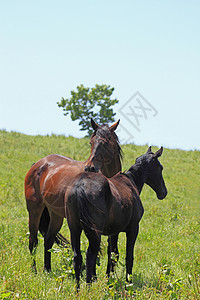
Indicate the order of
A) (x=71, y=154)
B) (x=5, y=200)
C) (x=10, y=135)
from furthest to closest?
(x=10, y=135) → (x=71, y=154) → (x=5, y=200)

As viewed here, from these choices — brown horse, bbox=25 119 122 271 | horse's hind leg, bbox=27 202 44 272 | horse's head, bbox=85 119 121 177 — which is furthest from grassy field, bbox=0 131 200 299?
horse's head, bbox=85 119 121 177

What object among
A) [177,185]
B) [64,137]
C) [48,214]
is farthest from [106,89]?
[48,214]

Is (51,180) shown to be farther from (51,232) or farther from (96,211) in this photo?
(96,211)

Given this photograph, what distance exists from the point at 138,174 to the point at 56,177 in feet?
4.35

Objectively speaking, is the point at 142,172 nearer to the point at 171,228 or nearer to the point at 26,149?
the point at 171,228

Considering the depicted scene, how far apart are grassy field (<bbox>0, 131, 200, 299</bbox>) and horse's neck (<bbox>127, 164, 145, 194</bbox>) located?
4.09 ft

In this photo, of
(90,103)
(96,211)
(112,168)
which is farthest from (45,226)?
(90,103)

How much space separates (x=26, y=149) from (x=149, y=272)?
43.3ft

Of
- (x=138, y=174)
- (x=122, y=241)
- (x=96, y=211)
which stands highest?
(x=138, y=174)

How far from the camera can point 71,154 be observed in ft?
58.0

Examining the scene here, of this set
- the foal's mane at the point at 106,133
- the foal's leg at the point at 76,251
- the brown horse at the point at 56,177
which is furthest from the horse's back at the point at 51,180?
the foal's leg at the point at 76,251

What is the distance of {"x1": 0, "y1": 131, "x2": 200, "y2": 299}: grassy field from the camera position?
14.7 feet

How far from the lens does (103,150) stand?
545 cm

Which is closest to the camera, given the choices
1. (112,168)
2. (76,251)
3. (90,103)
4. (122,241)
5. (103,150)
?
(76,251)
